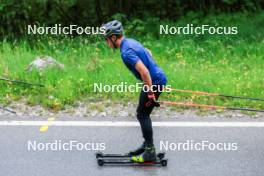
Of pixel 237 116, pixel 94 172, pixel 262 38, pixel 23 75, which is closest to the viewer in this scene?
pixel 94 172

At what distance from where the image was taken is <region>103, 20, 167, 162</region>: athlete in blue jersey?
20.2ft

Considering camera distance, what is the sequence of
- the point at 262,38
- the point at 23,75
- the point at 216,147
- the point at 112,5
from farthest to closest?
1. the point at 112,5
2. the point at 262,38
3. the point at 23,75
4. the point at 216,147

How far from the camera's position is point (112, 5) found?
15016 mm

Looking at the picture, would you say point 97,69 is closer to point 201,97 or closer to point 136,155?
point 201,97

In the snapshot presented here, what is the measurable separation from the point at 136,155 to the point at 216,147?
1.04m

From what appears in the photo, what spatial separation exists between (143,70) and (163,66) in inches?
165

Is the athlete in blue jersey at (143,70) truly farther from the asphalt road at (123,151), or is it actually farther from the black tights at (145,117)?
the asphalt road at (123,151)

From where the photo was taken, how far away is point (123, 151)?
702 centimetres

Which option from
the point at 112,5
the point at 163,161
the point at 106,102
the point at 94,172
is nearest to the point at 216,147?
the point at 163,161

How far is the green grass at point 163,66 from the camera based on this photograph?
888cm

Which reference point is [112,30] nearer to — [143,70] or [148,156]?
[143,70]

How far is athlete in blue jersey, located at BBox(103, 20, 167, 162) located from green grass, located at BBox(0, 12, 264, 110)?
2.21 metres

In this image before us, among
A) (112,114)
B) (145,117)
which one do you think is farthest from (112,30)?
(112,114)

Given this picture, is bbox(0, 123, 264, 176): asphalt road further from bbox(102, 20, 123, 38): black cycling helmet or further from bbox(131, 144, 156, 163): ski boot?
bbox(102, 20, 123, 38): black cycling helmet
